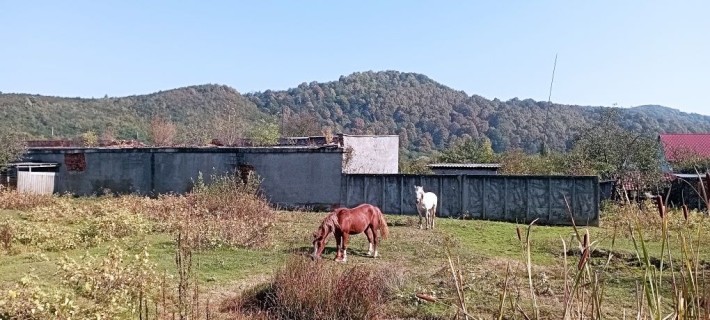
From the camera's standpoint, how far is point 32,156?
3141cm

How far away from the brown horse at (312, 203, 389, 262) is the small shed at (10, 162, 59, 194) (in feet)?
65.0

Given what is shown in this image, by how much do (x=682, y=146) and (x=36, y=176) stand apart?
127ft

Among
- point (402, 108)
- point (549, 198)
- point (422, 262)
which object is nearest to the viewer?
point (422, 262)

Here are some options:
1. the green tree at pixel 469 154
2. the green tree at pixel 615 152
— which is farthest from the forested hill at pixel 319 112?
the green tree at pixel 615 152

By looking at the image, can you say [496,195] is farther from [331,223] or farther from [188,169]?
[188,169]

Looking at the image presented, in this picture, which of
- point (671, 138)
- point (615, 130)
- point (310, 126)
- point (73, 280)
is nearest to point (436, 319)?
point (73, 280)

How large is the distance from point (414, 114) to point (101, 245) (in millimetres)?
77296

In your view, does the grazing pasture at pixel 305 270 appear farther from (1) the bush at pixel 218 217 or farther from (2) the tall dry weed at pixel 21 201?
(2) the tall dry weed at pixel 21 201

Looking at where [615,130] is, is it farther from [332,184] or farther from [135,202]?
[135,202]

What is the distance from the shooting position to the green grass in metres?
8.09

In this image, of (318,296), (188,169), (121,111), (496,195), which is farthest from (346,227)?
(121,111)

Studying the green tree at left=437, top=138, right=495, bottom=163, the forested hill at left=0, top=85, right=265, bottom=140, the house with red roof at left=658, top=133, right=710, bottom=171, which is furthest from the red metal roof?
the forested hill at left=0, top=85, right=265, bottom=140

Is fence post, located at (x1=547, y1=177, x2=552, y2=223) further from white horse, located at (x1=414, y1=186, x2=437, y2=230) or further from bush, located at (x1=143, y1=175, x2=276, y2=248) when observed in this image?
bush, located at (x1=143, y1=175, x2=276, y2=248)

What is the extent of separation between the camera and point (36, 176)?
2828 cm
